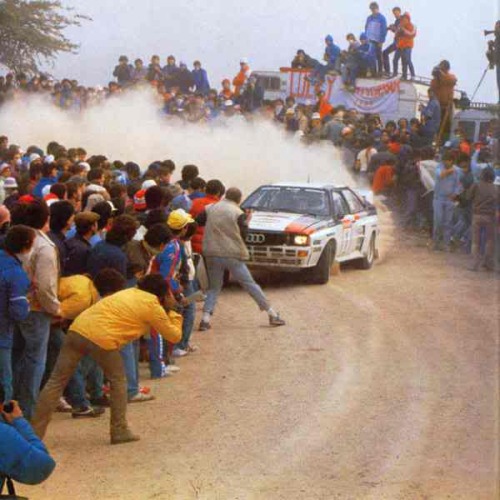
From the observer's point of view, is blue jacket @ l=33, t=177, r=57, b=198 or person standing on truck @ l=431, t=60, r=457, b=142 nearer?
blue jacket @ l=33, t=177, r=57, b=198

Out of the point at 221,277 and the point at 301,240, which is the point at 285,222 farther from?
the point at 221,277

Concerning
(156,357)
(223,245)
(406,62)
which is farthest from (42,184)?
(406,62)

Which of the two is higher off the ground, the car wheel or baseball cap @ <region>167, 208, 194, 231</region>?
baseball cap @ <region>167, 208, 194, 231</region>

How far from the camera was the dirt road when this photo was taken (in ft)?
24.1

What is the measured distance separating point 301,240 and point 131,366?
6.26 m

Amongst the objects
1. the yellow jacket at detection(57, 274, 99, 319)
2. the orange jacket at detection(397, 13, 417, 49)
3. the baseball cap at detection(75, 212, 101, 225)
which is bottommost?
the yellow jacket at detection(57, 274, 99, 319)

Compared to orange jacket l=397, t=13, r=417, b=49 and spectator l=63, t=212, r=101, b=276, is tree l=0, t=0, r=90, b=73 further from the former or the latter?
spectator l=63, t=212, r=101, b=276

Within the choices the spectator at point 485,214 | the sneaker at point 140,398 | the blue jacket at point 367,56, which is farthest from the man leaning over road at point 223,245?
the blue jacket at point 367,56

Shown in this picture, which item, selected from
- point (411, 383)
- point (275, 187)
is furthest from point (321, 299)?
point (411, 383)

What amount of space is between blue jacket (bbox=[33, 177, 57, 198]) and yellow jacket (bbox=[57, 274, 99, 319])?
3846 millimetres

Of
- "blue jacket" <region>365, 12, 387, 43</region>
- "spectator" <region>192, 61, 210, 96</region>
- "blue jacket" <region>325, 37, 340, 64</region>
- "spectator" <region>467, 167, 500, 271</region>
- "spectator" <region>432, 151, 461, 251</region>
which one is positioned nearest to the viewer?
"spectator" <region>467, 167, 500, 271</region>

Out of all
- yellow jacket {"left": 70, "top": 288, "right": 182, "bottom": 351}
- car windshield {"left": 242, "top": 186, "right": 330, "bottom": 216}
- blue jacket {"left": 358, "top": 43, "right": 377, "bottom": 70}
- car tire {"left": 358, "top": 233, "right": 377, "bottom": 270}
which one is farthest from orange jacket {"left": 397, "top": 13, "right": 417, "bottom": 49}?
yellow jacket {"left": 70, "top": 288, "right": 182, "bottom": 351}

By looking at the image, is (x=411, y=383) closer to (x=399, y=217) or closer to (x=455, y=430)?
(x=455, y=430)

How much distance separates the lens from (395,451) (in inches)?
316
